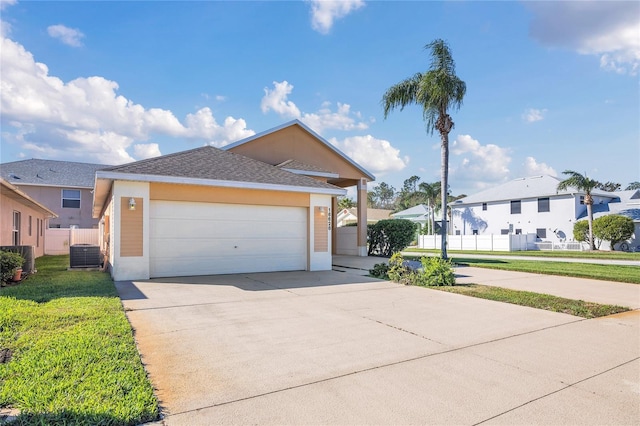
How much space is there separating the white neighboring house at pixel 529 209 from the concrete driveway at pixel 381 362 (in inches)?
1139

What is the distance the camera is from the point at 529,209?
33781 mm

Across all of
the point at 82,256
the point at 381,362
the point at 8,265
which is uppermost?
the point at 8,265

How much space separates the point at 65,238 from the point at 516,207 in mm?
36466

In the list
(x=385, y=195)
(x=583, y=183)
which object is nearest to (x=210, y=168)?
(x=583, y=183)

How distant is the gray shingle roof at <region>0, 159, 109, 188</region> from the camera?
2558 cm

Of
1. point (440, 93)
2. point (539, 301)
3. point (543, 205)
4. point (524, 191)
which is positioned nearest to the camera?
point (539, 301)

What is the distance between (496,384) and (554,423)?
2.39 ft

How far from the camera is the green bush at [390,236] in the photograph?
18953 mm

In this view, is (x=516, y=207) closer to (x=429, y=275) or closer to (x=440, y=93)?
(x=440, y=93)

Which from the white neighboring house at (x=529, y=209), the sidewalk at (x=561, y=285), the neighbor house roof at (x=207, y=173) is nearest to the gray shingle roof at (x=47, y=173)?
the neighbor house roof at (x=207, y=173)

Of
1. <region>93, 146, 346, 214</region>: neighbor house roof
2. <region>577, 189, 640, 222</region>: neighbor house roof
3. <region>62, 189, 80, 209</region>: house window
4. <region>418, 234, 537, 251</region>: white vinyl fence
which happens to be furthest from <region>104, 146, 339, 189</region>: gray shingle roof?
<region>577, 189, 640, 222</region>: neighbor house roof

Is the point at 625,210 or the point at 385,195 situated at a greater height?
the point at 385,195

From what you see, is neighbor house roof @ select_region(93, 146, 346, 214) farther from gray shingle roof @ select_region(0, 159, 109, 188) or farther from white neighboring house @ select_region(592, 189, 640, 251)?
white neighboring house @ select_region(592, 189, 640, 251)

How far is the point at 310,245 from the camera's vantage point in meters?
12.9
